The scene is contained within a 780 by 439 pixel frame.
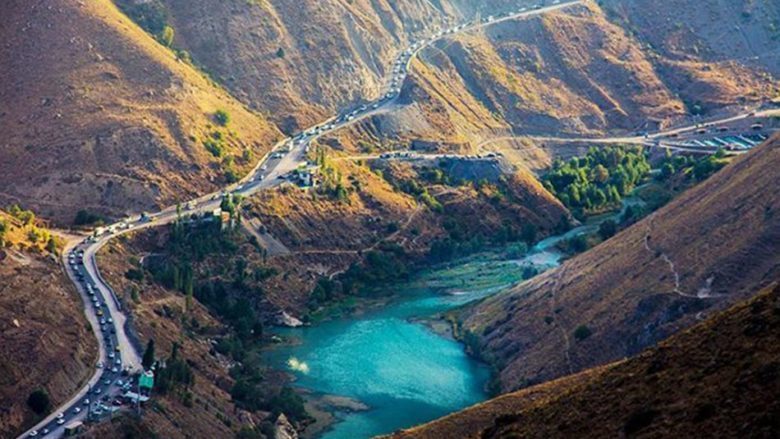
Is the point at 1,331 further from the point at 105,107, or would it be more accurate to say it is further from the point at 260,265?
the point at 105,107

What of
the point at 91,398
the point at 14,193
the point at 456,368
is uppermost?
the point at 14,193

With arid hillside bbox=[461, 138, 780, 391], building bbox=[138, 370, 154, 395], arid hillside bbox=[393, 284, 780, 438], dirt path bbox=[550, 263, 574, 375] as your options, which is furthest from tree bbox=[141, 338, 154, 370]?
arid hillside bbox=[393, 284, 780, 438]

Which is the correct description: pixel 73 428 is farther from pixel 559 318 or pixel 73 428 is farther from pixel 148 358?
pixel 559 318

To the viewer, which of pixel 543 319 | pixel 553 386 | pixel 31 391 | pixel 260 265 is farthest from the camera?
pixel 260 265

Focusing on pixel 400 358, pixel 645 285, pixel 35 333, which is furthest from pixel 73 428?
pixel 645 285

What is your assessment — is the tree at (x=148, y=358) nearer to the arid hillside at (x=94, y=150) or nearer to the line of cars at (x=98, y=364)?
the line of cars at (x=98, y=364)

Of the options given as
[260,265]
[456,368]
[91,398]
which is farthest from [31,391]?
[260,265]
